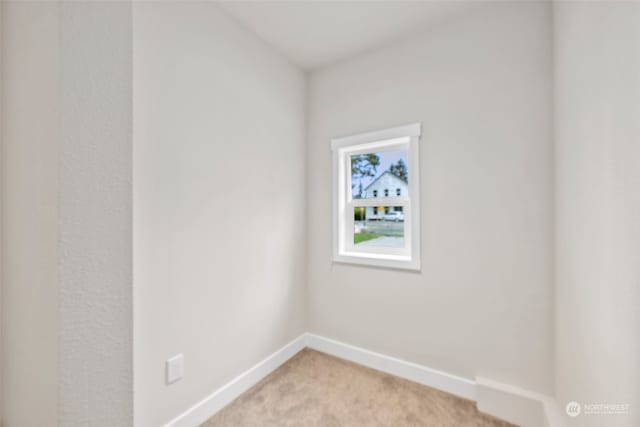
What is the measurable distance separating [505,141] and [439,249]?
82 centimetres

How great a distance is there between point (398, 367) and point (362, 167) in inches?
65.2

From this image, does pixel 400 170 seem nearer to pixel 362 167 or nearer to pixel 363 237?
pixel 362 167

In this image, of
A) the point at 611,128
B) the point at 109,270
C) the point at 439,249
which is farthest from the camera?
the point at 439,249

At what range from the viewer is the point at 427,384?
194cm

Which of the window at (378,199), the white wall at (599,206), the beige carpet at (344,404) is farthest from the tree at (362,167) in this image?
the beige carpet at (344,404)

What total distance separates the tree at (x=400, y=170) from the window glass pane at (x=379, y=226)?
249 millimetres

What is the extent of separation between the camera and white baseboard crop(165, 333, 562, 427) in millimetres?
1580

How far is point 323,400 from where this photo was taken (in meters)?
1.79

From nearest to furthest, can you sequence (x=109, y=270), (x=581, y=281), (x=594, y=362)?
(x=109, y=270) → (x=594, y=362) → (x=581, y=281)

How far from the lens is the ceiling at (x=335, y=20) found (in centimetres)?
178

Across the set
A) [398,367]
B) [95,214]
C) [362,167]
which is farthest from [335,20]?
[398,367]

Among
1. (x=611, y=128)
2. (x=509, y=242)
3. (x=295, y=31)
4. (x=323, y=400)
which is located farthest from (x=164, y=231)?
(x=509, y=242)

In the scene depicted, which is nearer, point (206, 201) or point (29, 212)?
point (29, 212)

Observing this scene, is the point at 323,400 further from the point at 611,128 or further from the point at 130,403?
the point at 611,128
